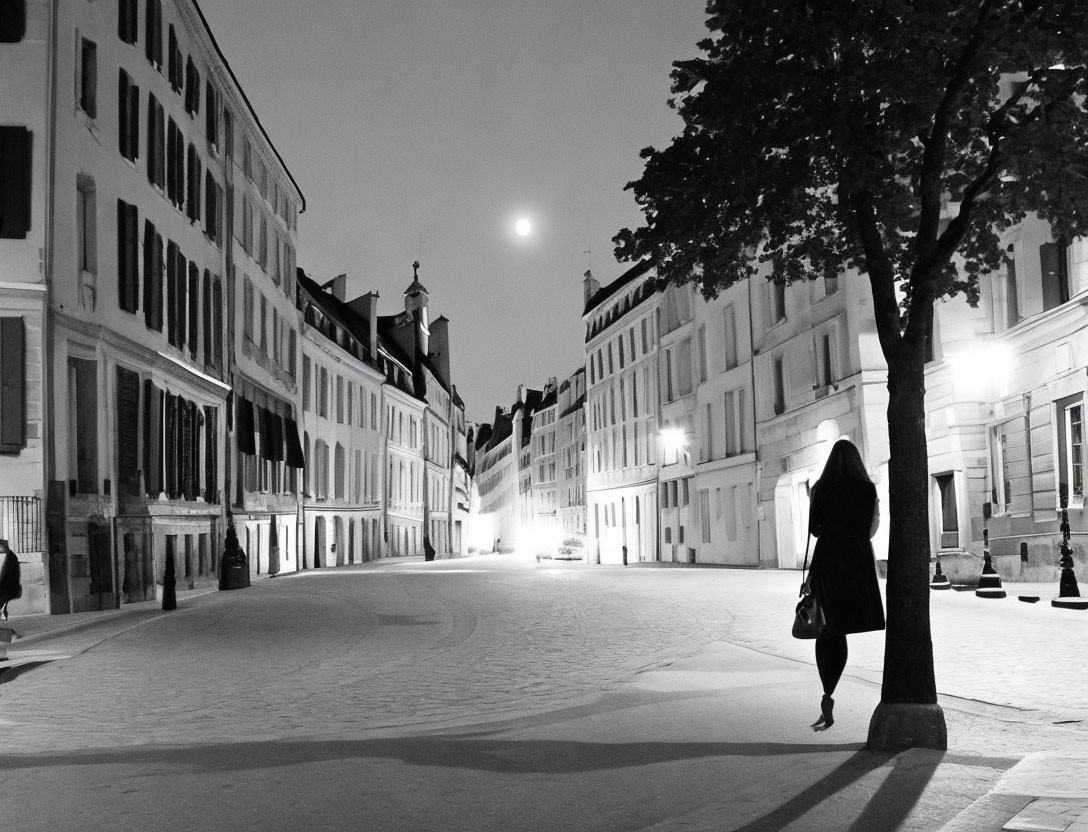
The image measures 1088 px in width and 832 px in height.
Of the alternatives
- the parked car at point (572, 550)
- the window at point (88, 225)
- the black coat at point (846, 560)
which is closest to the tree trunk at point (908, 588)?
the black coat at point (846, 560)

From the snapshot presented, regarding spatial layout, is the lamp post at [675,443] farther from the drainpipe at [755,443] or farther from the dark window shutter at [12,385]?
the dark window shutter at [12,385]

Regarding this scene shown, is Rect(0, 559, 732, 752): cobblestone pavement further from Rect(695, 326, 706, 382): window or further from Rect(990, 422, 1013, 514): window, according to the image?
Rect(695, 326, 706, 382): window

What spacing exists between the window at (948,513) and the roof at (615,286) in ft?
103

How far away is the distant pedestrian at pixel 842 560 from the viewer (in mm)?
8258

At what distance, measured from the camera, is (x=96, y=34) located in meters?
23.3

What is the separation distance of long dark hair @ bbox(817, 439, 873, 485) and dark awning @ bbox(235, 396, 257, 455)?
29.6 metres

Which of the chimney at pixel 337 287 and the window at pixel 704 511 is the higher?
the chimney at pixel 337 287

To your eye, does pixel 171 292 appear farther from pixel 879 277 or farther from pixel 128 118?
pixel 879 277

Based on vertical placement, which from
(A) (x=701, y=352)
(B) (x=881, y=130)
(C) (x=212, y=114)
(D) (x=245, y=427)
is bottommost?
(B) (x=881, y=130)

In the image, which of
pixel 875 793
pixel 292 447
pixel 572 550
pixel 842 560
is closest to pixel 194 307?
pixel 292 447

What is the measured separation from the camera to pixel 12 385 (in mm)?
20250

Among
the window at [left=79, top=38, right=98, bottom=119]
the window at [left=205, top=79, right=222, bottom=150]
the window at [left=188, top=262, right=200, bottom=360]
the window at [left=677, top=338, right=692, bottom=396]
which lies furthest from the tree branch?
the window at [left=677, top=338, right=692, bottom=396]

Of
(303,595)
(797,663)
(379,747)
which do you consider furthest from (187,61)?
(379,747)

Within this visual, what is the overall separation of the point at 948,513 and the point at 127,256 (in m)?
19.2
